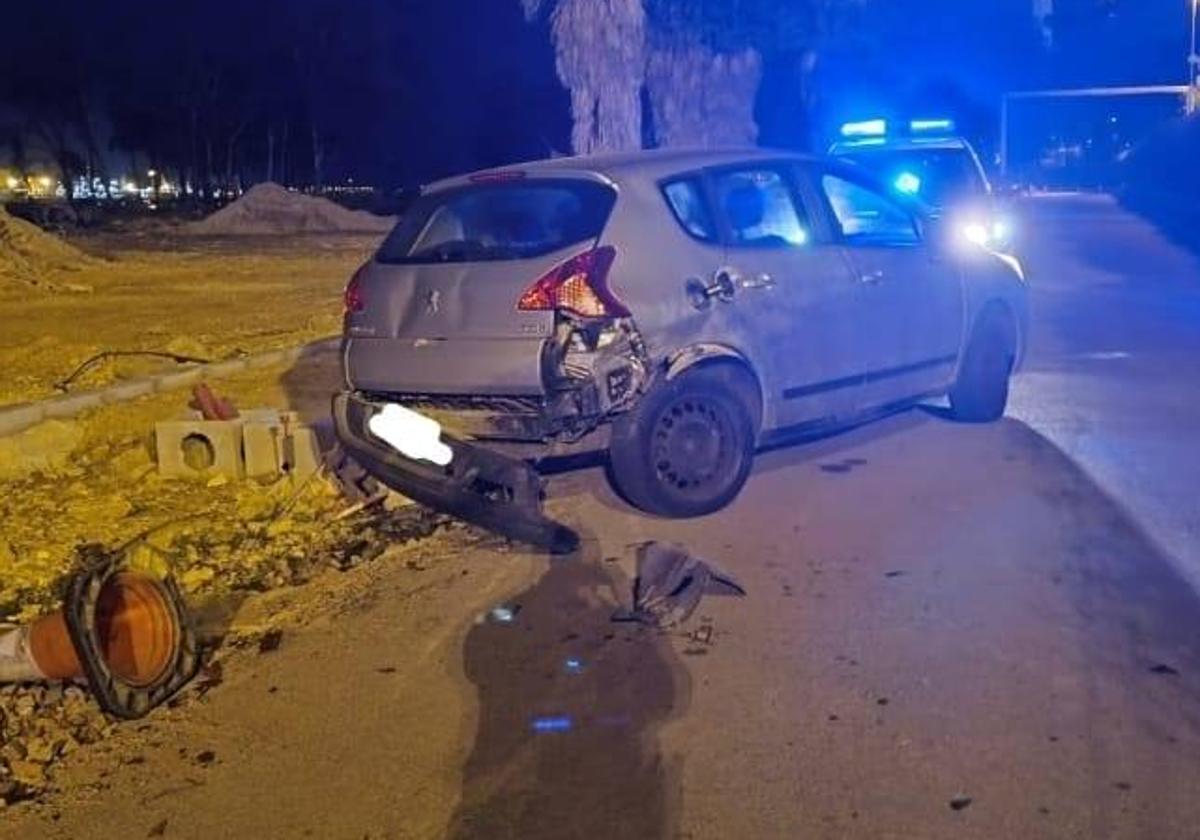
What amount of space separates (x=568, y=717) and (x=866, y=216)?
4.74 meters

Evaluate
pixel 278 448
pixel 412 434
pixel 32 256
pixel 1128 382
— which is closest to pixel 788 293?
pixel 412 434

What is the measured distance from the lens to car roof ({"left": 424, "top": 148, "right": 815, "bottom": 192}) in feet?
25.7

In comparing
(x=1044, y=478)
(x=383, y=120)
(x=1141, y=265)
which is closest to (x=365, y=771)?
(x=1044, y=478)

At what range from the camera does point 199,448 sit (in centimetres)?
913

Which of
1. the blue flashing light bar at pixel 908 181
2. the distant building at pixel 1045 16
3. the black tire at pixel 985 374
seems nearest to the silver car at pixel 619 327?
the black tire at pixel 985 374

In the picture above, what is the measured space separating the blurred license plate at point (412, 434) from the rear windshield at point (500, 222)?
78 cm

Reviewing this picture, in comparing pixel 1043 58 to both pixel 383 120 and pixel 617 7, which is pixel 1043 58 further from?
pixel 617 7

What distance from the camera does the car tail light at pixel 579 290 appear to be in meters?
7.30

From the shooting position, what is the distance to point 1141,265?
25.6 metres

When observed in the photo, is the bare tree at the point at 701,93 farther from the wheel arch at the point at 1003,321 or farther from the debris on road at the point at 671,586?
the debris on road at the point at 671,586

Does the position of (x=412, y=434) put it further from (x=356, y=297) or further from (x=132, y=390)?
(x=132, y=390)

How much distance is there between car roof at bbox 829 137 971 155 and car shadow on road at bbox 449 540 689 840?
1080 centimetres

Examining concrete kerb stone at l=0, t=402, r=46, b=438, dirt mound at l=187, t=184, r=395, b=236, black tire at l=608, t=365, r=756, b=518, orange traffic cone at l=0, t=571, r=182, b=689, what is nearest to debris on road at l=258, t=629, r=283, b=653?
orange traffic cone at l=0, t=571, r=182, b=689

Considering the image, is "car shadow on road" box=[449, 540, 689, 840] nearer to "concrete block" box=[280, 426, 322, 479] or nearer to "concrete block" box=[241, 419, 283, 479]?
"concrete block" box=[280, 426, 322, 479]
